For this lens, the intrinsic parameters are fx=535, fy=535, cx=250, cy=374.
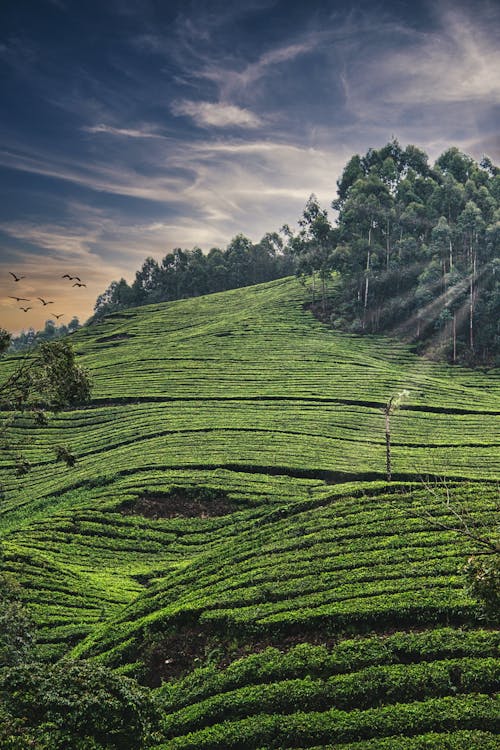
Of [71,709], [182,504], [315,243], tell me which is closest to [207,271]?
[315,243]

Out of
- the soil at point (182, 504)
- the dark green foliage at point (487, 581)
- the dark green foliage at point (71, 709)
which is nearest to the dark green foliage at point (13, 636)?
the dark green foliage at point (71, 709)

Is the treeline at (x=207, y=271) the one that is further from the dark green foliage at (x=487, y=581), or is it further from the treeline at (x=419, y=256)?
the dark green foliage at (x=487, y=581)

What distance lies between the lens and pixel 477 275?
65750mm

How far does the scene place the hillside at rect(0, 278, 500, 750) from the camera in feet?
47.4

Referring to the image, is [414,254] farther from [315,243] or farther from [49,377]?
Result: [49,377]

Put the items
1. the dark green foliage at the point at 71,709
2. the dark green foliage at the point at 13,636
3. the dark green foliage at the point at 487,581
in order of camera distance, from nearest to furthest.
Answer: the dark green foliage at the point at 487,581, the dark green foliage at the point at 71,709, the dark green foliage at the point at 13,636

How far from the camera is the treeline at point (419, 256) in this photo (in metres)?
64.6

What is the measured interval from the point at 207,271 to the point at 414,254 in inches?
2386

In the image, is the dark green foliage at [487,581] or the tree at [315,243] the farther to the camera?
the tree at [315,243]

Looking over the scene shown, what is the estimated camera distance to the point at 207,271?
125938mm

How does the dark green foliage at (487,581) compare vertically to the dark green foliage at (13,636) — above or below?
above

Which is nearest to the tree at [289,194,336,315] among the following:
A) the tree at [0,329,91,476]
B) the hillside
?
the hillside

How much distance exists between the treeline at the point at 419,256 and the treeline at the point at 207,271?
1449 inches

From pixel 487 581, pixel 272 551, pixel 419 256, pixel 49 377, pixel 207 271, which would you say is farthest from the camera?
pixel 207 271
